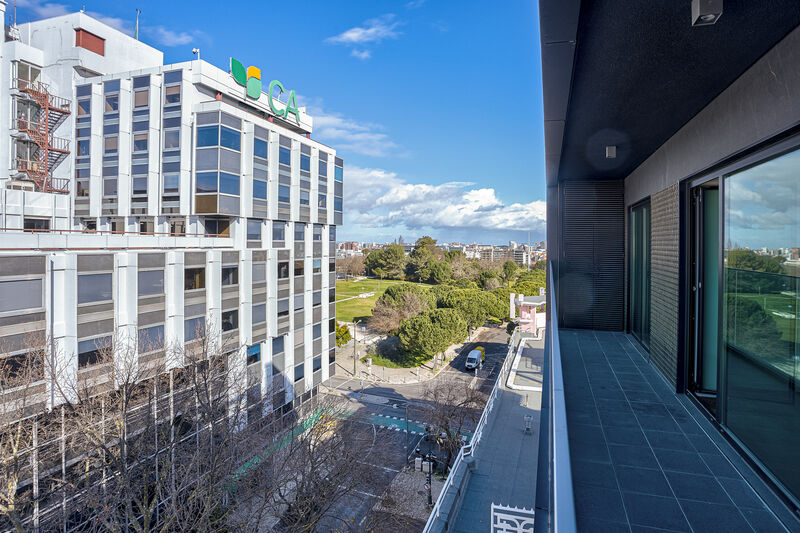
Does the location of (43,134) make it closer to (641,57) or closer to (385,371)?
(641,57)

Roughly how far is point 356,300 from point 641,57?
49220mm

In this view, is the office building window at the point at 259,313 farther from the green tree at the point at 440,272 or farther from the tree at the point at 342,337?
the green tree at the point at 440,272

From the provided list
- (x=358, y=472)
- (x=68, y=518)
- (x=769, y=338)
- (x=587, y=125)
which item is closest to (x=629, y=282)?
(x=587, y=125)

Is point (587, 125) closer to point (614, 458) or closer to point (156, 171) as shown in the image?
point (614, 458)

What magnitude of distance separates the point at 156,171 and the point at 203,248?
173 inches

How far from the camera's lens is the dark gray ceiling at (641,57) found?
1958 mm

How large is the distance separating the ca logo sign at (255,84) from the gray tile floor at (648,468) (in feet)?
59.0

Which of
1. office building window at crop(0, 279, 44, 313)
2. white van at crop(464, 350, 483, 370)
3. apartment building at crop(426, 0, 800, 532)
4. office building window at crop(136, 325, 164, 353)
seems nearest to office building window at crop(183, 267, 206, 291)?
office building window at crop(136, 325, 164, 353)

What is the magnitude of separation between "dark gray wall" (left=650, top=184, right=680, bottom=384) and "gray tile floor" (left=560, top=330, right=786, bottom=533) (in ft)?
1.30

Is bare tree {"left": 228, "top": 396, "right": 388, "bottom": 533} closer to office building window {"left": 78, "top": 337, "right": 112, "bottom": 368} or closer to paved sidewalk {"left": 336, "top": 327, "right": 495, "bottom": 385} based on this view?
office building window {"left": 78, "top": 337, "right": 112, "bottom": 368}

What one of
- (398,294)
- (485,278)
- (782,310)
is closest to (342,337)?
(398,294)

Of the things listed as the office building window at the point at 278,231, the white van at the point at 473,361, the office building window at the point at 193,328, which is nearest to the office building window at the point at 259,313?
the office building window at the point at 193,328

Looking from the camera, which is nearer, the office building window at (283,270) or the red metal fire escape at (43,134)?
the red metal fire escape at (43,134)

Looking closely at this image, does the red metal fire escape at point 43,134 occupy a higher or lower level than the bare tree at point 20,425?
higher
